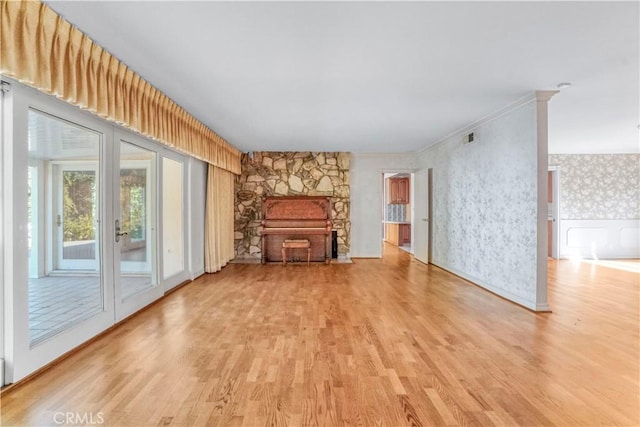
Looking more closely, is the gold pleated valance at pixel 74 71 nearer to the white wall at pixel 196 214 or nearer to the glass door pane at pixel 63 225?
the glass door pane at pixel 63 225

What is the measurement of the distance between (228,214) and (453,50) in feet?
16.2

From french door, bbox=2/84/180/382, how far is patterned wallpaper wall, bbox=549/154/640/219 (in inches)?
317

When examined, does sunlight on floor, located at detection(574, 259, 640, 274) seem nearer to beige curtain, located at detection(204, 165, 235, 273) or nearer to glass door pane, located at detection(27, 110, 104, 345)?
beige curtain, located at detection(204, 165, 235, 273)

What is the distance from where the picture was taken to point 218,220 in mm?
5535

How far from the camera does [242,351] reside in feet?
7.71

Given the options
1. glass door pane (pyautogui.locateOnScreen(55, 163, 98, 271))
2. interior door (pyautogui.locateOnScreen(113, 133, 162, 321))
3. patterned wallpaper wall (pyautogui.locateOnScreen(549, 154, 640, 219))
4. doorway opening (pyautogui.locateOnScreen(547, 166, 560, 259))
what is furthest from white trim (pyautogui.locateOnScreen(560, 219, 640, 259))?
glass door pane (pyautogui.locateOnScreen(55, 163, 98, 271))

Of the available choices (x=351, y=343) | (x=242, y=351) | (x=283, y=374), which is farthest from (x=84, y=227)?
(x=351, y=343)

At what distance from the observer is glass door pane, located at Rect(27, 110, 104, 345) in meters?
2.77

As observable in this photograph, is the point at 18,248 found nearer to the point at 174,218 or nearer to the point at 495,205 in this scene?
the point at 174,218

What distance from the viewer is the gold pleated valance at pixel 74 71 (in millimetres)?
1676

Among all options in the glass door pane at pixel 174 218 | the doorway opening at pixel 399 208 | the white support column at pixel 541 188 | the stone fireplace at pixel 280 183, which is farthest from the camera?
the doorway opening at pixel 399 208

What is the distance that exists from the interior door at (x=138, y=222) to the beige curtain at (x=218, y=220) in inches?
48.4

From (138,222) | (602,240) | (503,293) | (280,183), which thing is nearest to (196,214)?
(138,222)

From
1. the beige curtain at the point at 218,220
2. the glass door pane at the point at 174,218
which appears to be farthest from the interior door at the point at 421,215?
the glass door pane at the point at 174,218
